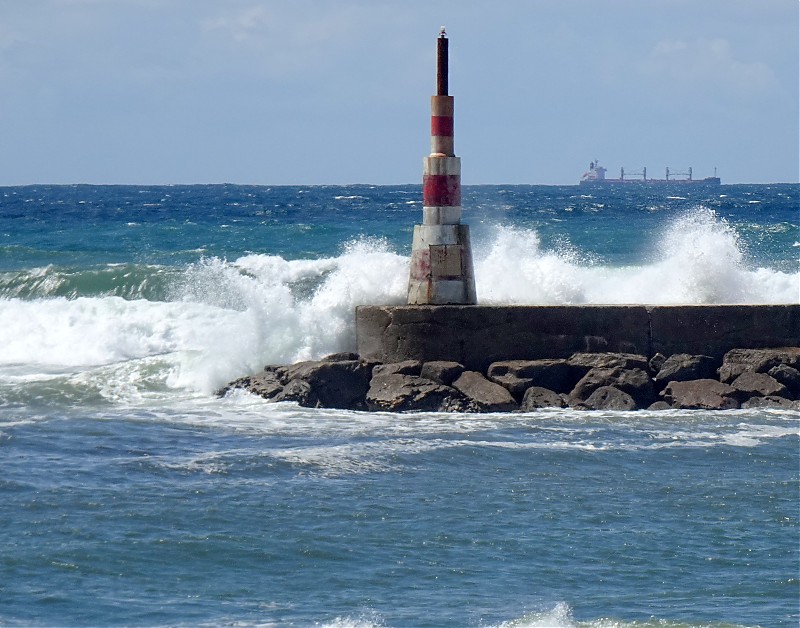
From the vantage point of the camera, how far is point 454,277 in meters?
11.6

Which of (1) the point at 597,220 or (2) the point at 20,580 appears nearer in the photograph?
(2) the point at 20,580

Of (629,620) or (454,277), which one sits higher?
(454,277)

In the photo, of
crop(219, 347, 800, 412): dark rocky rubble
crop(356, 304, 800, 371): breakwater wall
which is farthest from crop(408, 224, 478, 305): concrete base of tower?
crop(219, 347, 800, 412): dark rocky rubble

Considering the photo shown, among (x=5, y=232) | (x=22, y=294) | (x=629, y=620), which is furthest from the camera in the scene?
(x=5, y=232)

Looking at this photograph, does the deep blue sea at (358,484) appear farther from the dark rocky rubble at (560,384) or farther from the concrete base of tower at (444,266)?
the concrete base of tower at (444,266)

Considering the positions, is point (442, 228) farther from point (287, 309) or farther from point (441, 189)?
point (287, 309)

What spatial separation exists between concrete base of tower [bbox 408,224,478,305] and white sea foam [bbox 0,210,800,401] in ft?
2.60

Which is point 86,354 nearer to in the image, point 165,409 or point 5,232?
point 165,409

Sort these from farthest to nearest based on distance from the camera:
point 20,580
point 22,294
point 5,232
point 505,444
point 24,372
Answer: point 5,232, point 22,294, point 24,372, point 505,444, point 20,580

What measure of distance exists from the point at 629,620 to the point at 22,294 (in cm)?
1409

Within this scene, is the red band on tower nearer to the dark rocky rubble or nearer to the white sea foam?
the white sea foam

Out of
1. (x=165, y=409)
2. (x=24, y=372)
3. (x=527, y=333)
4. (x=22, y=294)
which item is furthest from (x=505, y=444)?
(x=22, y=294)

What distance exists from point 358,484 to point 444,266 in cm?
381

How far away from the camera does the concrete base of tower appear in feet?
37.9
